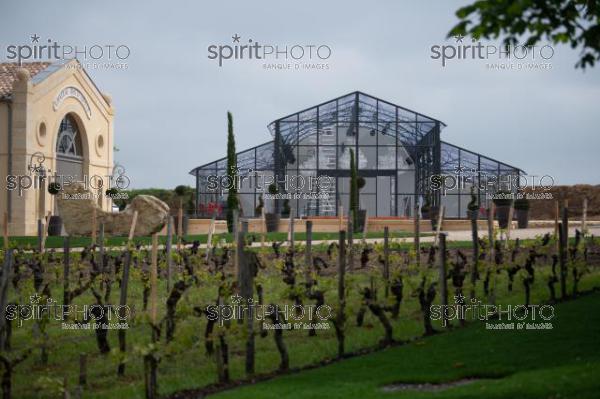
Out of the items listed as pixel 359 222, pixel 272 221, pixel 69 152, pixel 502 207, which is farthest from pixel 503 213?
pixel 69 152

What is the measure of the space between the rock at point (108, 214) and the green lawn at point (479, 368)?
68.5 ft

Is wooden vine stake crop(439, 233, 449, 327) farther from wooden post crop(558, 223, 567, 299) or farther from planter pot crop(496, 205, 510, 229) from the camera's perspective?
planter pot crop(496, 205, 510, 229)

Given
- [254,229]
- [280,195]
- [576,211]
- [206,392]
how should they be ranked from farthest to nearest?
[576,211] → [280,195] → [254,229] → [206,392]

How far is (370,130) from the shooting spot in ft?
143

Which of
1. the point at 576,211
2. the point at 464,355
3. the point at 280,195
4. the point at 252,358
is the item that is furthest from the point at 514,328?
the point at 576,211

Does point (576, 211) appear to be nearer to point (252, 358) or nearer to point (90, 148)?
point (90, 148)

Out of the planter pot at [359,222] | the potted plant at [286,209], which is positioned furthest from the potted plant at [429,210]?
the potted plant at [286,209]

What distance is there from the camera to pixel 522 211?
120ft

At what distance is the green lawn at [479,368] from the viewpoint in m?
8.78

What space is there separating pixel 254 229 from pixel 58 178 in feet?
34.6

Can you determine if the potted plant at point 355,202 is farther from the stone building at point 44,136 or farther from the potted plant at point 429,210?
the stone building at point 44,136

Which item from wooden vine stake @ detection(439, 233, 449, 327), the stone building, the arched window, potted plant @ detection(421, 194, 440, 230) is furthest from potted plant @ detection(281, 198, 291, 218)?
wooden vine stake @ detection(439, 233, 449, 327)

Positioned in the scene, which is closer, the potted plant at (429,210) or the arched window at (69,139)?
the potted plant at (429,210)

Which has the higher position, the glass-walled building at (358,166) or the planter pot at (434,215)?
the glass-walled building at (358,166)
